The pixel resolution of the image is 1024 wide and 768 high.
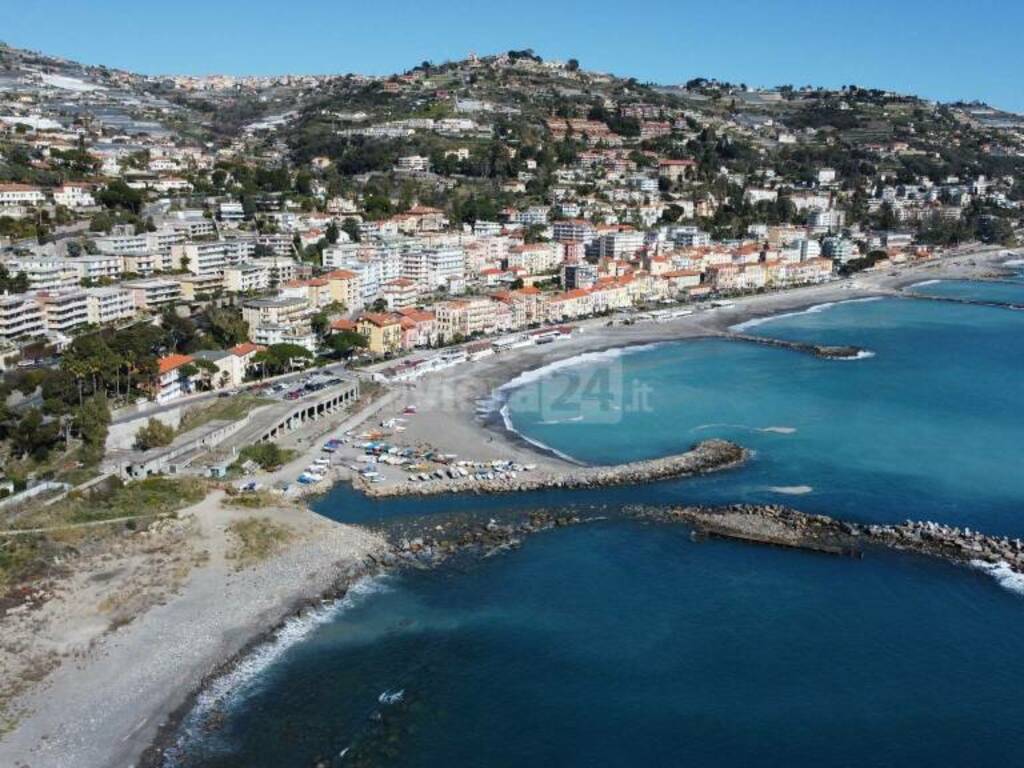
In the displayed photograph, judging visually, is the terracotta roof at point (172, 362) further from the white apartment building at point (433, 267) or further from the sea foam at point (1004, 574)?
the sea foam at point (1004, 574)

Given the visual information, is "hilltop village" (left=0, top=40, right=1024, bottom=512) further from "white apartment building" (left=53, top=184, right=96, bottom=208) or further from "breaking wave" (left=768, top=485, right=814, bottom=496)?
"breaking wave" (left=768, top=485, right=814, bottom=496)

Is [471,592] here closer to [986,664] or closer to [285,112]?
[986,664]

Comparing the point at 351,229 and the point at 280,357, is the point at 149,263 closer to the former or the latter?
the point at 280,357

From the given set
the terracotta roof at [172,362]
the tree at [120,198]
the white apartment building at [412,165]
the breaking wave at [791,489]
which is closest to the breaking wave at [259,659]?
the breaking wave at [791,489]

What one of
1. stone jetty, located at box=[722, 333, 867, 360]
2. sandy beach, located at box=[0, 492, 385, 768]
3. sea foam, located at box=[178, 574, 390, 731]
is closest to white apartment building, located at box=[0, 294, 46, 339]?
sandy beach, located at box=[0, 492, 385, 768]

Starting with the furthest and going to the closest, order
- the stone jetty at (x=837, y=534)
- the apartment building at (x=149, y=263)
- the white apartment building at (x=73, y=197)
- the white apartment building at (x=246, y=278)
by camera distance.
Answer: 1. the white apartment building at (x=73, y=197)
2. the white apartment building at (x=246, y=278)
3. the apartment building at (x=149, y=263)
4. the stone jetty at (x=837, y=534)

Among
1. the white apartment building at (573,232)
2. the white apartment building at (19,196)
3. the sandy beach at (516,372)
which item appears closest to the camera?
the sandy beach at (516,372)

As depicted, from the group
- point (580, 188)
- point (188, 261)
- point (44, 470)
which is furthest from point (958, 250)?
point (44, 470)

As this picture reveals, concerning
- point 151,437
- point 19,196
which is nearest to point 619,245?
point 19,196
